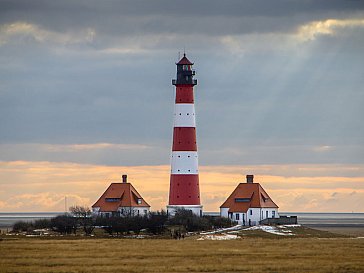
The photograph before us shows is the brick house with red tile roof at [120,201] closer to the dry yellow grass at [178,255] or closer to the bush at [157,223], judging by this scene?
the bush at [157,223]

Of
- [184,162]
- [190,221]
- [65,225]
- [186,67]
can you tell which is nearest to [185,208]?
[190,221]

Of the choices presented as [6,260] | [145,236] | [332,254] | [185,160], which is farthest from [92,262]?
[185,160]

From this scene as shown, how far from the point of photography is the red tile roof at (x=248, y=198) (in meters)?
104

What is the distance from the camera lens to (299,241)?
269 feet

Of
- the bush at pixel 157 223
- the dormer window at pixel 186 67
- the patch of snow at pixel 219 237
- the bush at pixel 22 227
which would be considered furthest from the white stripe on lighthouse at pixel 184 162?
the bush at pixel 22 227

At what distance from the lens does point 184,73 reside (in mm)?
98562

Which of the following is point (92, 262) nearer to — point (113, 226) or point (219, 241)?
point (219, 241)

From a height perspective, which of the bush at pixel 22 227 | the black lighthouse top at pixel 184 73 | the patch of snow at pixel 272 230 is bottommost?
the patch of snow at pixel 272 230

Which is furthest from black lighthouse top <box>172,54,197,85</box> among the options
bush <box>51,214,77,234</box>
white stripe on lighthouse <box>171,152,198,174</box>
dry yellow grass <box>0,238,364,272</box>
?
dry yellow grass <box>0,238,364,272</box>

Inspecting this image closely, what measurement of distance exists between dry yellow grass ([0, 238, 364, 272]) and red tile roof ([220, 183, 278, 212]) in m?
21.9

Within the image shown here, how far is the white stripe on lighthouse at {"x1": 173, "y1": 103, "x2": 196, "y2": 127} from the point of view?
96.4 meters

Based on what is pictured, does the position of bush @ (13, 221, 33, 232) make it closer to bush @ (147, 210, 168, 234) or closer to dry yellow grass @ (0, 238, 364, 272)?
bush @ (147, 210, 168, 234)

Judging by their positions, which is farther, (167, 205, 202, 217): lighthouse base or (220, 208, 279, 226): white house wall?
(220, 208, 279, 226): white house wall

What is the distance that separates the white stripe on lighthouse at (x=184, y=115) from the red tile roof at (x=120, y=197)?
1309 cm
